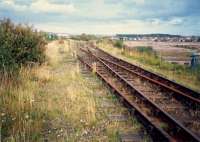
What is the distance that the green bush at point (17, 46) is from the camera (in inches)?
592

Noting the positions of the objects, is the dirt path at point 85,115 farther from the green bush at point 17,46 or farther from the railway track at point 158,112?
the green bush at point 17,46

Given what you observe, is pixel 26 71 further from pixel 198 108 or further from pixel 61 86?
pixel 198 108

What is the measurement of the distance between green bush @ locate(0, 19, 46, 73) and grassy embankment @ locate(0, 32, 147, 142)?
166cm

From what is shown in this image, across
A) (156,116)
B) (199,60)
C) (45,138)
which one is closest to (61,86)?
(156,116)

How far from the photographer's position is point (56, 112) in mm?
9406

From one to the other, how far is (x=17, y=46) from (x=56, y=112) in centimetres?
794

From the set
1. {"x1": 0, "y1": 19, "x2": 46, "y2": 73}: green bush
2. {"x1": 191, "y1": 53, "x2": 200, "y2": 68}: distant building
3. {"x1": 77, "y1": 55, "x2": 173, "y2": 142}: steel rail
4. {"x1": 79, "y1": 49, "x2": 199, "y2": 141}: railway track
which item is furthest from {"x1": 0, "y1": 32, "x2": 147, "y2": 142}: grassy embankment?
{"x1": 191, "y1": 53, "x2": 200, "y2": 68}: distant building

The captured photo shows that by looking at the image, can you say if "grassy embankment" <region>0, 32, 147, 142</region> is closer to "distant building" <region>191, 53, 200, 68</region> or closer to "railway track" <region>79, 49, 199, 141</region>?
"railway track" <region>79, 49, 199, 141</region>

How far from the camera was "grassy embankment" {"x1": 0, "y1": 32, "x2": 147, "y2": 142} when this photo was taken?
7465mm

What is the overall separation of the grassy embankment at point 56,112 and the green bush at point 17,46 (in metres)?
1.66

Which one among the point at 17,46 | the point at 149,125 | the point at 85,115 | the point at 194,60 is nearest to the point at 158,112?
the point at 149,125

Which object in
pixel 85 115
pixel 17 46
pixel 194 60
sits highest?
pixel 17 46

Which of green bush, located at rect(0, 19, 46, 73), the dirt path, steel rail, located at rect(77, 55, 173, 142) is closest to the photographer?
steel rail, located at rect(77, 55, 173, 142)

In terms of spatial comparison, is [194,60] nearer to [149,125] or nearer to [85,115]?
[85,115]
